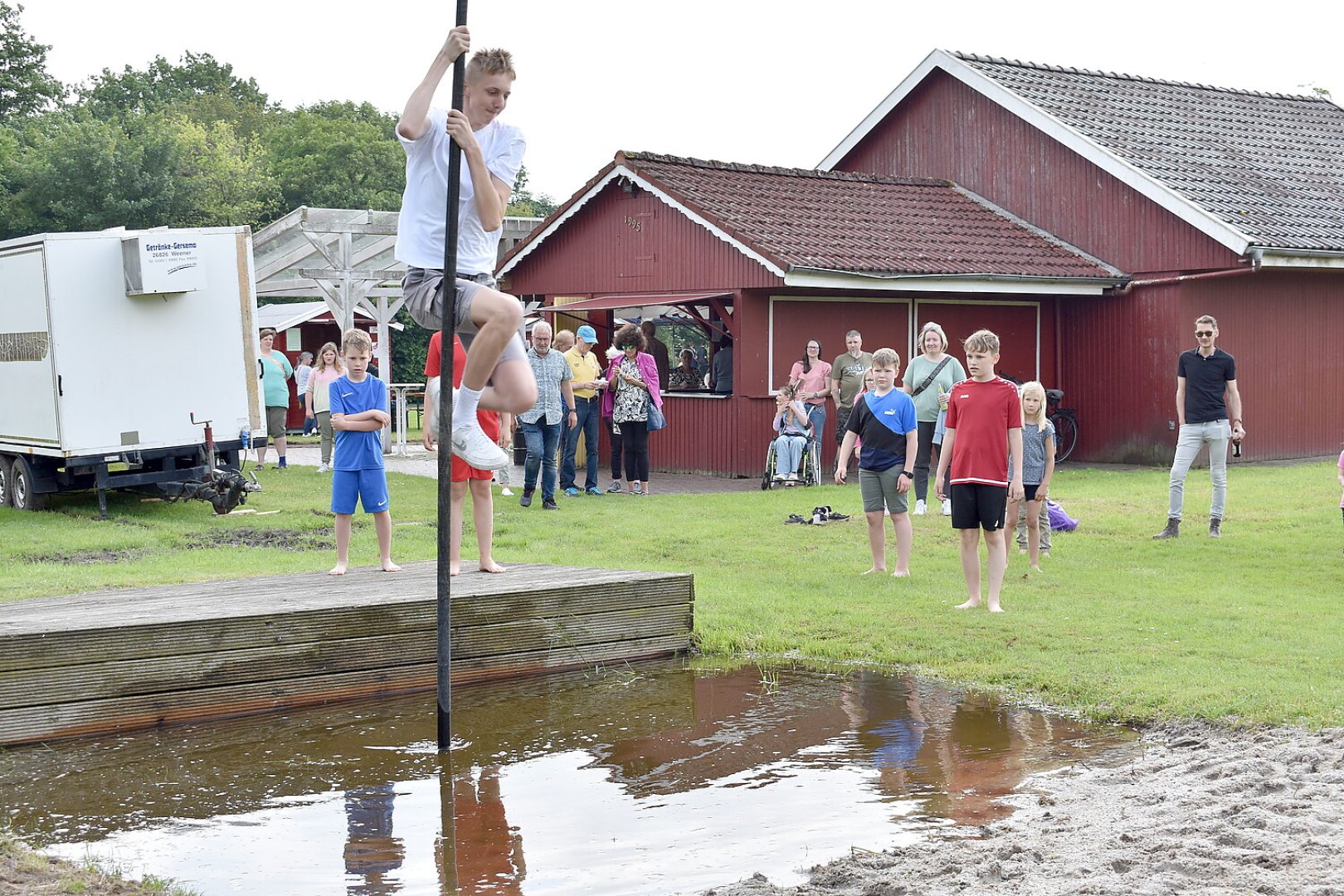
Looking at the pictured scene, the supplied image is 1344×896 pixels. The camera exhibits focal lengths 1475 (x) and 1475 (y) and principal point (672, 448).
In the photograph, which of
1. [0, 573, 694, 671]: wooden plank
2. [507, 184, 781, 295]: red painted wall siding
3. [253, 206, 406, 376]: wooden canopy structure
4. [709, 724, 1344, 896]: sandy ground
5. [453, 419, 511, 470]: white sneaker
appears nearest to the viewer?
[709, 724, 1344, 896]: sandy ground

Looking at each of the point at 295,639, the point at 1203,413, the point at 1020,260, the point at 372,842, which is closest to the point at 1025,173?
the point at 1020,260

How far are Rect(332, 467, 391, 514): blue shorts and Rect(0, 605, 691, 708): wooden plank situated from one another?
1534mm

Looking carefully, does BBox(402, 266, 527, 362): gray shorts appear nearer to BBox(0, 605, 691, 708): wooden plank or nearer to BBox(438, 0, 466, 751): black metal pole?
BBox(438, 0, 466, 751): black metal pole

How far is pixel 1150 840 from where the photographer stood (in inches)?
194

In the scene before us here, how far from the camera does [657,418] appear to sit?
1784 centimetres

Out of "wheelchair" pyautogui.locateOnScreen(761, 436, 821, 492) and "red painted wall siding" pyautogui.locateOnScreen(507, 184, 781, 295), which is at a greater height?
"red painted wall siding" pyautogui.locateOnScreen(507, 184, 781, 295)

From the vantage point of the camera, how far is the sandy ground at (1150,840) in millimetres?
4523

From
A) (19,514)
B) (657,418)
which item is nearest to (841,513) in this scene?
(657,418)

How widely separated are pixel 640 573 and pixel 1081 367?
620 inches

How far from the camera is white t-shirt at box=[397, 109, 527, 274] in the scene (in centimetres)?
605

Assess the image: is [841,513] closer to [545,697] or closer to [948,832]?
[545,697]

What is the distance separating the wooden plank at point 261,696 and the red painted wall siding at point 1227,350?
1523 cm

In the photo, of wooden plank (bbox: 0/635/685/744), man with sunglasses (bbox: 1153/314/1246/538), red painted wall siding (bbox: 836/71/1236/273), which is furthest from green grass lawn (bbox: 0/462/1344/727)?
red painted wall siding (bbox: 836/71/1236/273)

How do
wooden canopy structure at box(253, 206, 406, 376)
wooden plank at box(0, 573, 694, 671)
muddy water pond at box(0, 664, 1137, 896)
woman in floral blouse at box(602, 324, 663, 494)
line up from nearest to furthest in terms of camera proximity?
muddy water pond at box(0, 664, 1137, 896) < wooden plank at box(0, 573, 694, 671) < woman in floral blouse at box(602, 324, 663, 494) < wooden canopy structure at box(253, 206, 406, 376)
